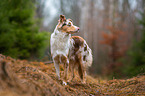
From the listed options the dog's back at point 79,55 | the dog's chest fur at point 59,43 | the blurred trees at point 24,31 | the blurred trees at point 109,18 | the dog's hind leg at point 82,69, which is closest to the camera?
the dog's chest fur at point 59,43

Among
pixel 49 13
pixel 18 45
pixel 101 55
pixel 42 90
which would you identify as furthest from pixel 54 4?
pixel 42 90

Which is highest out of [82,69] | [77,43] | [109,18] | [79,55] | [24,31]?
[109,18]

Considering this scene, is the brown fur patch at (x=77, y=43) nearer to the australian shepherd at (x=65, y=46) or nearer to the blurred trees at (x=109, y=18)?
the australian shepherd at (x=65, y=46)

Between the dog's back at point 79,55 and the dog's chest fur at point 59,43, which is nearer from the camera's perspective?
the dog's chest fur at point 59,43

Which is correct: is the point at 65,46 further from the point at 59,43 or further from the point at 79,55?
the point at 79,55

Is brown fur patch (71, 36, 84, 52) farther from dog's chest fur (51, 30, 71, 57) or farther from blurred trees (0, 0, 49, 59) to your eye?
blurred trees (0, 0, 49, 59)

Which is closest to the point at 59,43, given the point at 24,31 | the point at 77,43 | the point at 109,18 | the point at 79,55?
the point at 77,43

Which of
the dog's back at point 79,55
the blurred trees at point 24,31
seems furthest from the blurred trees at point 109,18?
the dog's back at point 79,55

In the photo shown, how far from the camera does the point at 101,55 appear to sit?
2514cm

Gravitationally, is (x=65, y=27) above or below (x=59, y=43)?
above

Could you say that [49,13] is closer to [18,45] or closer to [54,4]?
[54,4]

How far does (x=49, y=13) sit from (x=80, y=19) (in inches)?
264

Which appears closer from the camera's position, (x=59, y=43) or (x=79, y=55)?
(x=59, y=43)

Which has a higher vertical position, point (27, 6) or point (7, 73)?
point (27, 6)
